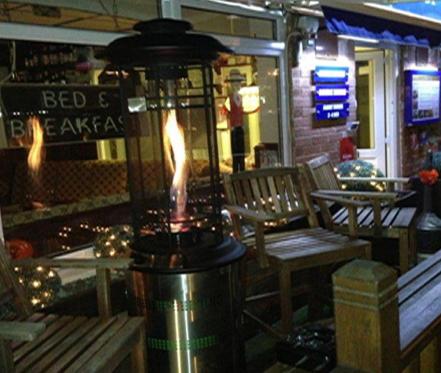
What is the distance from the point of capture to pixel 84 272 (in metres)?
3.26

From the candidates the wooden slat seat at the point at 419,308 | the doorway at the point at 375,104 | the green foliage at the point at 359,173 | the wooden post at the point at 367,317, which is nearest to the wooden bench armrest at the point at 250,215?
the wooden slat seat at the point at 419,308

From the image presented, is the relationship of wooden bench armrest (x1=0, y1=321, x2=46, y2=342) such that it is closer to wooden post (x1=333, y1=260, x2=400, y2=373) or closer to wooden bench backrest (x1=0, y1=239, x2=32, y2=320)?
wooden bench backrest (x1=0, y1=239, x2=32, y2=320)

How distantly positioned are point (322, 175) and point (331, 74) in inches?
59.5

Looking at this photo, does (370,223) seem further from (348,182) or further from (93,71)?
(93,71)

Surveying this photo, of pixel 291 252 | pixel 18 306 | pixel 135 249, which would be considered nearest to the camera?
pixel 18 306

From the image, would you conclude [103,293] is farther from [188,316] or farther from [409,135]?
[409,135]

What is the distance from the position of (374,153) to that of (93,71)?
4488 mm

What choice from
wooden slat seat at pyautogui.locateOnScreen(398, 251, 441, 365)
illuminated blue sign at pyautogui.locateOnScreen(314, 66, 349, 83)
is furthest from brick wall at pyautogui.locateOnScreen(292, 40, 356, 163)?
wooden slat seat at pyautogui.locateOnScreen(398, 251, 441, 365)

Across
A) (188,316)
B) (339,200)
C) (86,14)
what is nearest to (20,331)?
(188,316)

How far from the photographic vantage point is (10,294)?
7.83ft

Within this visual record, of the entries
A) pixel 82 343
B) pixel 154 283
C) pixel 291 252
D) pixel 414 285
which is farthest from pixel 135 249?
pixel 414 285

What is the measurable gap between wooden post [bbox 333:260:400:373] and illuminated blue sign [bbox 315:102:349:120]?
3.97 meters

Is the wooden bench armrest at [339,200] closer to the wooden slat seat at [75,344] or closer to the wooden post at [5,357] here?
the wooden slat seat at [75,344]

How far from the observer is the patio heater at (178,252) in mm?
2354
